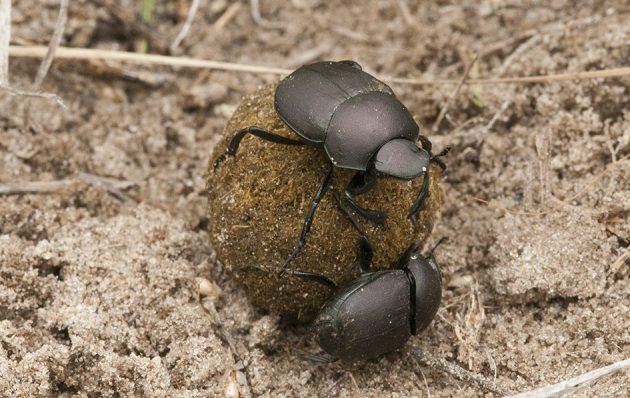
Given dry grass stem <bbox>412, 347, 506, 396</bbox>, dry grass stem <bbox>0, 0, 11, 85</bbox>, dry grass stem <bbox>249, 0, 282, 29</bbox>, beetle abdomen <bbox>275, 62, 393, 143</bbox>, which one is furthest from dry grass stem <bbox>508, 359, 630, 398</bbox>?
dry grass stem <bbox>249, 0, 282, 29</bbox>

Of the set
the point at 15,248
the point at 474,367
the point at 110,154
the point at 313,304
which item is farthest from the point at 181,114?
the point at 474,367

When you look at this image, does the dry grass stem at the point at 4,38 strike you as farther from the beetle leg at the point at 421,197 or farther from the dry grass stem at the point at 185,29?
the beetle leg at the point at 421,197

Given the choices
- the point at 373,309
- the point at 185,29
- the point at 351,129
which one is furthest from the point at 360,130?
the point at 185,29

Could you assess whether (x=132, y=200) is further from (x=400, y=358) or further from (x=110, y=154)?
(x=400, y=358)

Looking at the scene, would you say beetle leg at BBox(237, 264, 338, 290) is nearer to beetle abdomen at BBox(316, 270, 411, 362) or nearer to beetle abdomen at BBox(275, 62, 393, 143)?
beetle abdomen at BBox(316, 270, 411, 362)

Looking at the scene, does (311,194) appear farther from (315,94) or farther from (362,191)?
(315,94)
